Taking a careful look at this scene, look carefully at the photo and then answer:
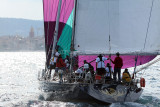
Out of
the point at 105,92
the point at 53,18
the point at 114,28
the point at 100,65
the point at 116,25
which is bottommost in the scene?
the point at 105,92

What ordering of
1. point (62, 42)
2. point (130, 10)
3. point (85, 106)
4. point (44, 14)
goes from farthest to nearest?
point (44, 14), point (62, 42), point (130, 10), point (85, 106)

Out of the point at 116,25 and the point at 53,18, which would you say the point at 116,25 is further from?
the point at 53,18

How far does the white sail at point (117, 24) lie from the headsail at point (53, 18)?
2165 millimetres

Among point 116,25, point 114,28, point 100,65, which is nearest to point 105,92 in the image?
point 100,65

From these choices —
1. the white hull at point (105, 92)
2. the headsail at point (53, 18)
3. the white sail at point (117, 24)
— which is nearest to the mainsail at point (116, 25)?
the white sail at point (117, 24)

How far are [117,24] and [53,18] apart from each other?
4.88 m

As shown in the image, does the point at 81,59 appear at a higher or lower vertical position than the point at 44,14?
lower

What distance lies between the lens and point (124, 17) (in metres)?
16.4

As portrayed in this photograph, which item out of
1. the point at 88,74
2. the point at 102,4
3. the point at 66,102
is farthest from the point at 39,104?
the point at 102,4

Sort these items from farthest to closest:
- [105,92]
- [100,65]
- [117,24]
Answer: [117,24] → [100,65] → [105,92]

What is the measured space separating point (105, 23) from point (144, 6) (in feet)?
5.53

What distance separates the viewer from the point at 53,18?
20.4 m

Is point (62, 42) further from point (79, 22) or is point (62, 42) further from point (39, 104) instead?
point (39, 104)

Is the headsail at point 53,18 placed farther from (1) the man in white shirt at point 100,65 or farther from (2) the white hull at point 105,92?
(2) the white hull at point 105,92
